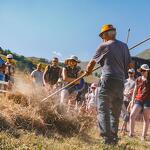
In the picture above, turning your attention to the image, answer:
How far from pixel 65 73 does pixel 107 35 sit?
9.56ft

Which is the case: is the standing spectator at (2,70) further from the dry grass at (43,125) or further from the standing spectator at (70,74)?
the dry grass at (43,125)

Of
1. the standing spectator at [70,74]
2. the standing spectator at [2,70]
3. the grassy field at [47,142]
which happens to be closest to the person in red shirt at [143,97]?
the standing spectator at [70,74]

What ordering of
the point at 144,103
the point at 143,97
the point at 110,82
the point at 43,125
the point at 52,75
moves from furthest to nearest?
the point at 52,75 < the point at 144,103 < the point at 143,97 < the point at 43,125 < the point at 110,82

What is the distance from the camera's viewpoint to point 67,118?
8555 mm

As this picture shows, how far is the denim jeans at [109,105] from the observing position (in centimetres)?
766

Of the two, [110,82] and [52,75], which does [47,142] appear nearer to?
[110,82]

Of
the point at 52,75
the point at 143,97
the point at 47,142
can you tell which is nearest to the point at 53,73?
the point at 52,75

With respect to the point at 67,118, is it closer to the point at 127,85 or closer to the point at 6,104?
the point at 6,104

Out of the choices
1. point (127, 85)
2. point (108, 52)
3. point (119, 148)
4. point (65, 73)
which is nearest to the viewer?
point (119, 148)

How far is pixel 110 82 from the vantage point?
7.77 metres

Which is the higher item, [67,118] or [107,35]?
[107,35]

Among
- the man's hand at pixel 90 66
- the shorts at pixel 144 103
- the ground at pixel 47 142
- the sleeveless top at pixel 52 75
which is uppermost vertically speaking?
the sleeveless top at pixel 52 75

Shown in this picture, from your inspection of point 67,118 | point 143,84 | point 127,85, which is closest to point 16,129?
point 67,118

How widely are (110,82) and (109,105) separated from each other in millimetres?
395
